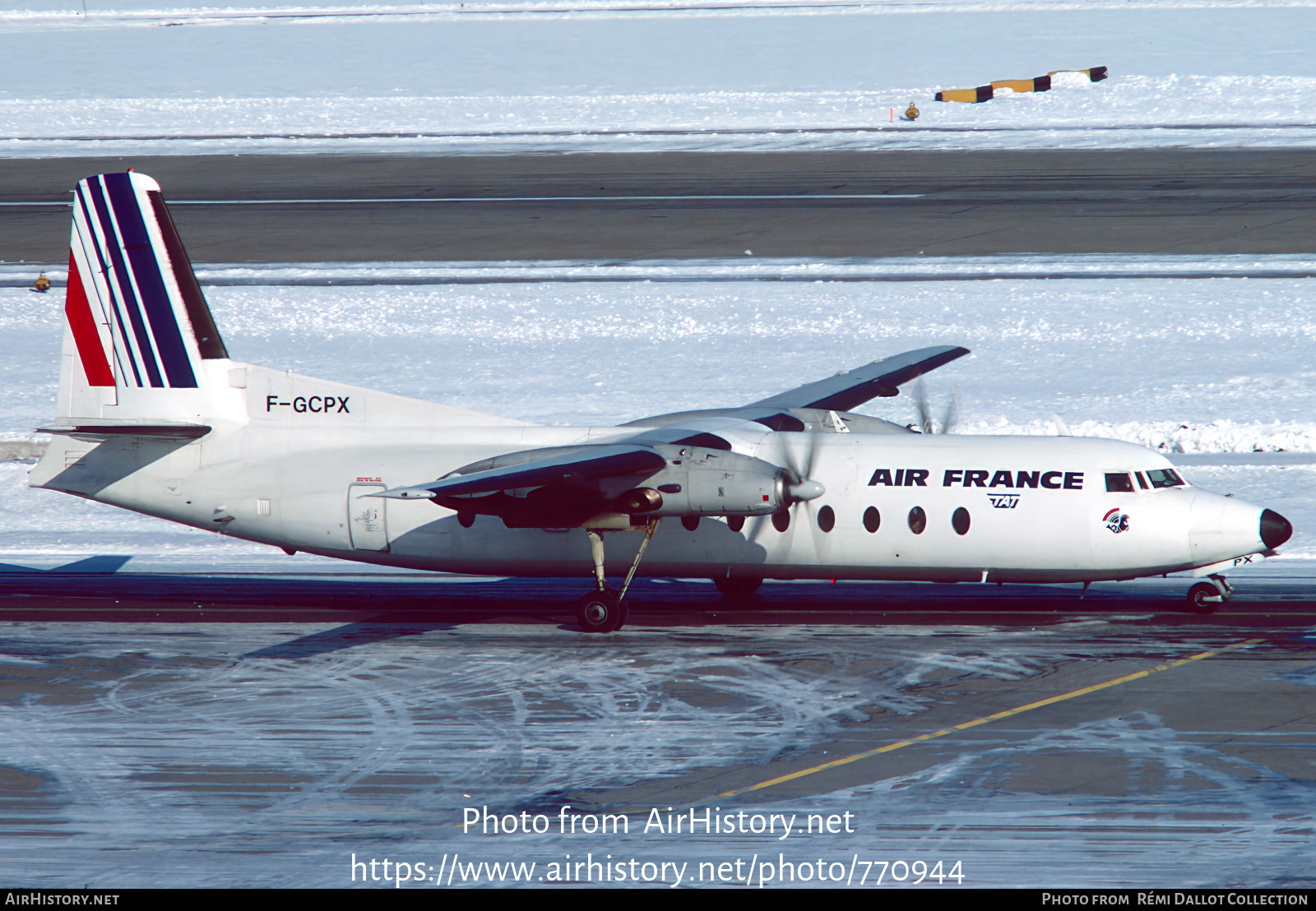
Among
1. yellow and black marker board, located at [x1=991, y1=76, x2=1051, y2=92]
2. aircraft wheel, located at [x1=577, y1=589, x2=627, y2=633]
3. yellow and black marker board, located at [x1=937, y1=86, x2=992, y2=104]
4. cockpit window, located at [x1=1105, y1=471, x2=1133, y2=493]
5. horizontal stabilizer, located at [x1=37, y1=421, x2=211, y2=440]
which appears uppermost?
yellow and black marker board, located at [x1=991, y1=76, x2=1051, y2=92]

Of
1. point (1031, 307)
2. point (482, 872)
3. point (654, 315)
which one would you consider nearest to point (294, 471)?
point (482, 872)

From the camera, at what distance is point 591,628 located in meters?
21.1

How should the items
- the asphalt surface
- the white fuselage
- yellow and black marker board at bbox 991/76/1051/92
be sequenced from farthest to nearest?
yellow and black marker board at bbox 991/76/1051/92
the asphalt surface
the white fuselage

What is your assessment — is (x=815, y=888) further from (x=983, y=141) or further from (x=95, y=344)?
(x=983, y=141)

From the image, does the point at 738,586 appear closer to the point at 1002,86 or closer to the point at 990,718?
the point at 990,718

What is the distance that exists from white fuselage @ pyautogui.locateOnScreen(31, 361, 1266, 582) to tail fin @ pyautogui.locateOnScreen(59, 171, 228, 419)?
62cm

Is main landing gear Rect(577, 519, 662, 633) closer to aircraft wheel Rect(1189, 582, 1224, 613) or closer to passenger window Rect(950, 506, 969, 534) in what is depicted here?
passenger window Rect(950, 506, 969, 534)

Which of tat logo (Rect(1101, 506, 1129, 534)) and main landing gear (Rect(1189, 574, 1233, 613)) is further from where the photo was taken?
main landing gear (Rect(1189, 574, 1233, 613))

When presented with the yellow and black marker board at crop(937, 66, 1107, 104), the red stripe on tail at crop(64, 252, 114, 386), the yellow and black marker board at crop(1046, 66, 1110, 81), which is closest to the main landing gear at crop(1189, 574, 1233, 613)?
the red stripe on tail at crop(64, 252, 114, 386)

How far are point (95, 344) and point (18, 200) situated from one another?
28562 mm

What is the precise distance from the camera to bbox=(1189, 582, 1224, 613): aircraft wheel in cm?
2114

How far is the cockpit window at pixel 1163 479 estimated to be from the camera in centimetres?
2080

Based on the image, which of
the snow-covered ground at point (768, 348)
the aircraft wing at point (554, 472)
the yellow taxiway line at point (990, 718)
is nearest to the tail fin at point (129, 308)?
the aircraft wing at point (554, 472)

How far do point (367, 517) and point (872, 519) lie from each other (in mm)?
7423
